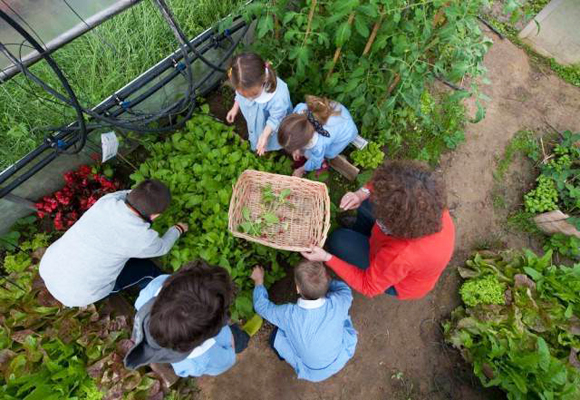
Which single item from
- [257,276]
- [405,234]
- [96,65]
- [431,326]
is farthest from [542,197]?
[96,65]

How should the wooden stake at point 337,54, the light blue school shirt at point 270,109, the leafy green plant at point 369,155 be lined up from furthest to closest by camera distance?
the leafy green plant at point 369,155 → the light blue school shirt at point 270,109 → the wooden stake at point 337,54

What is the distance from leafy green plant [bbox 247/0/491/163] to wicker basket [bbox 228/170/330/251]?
89 cm

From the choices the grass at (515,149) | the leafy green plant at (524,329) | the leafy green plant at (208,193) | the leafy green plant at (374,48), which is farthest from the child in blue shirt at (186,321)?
the grass at (515,149)

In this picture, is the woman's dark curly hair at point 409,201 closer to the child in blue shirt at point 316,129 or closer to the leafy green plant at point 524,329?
the child in blue shirt at point 316,129

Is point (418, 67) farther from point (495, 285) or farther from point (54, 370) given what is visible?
point (54, 370)

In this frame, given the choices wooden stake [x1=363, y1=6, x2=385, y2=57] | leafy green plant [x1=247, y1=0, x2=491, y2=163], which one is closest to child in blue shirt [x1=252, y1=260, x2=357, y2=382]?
leafy green plant [x1=247, y1=0, x2=491, y2=163]

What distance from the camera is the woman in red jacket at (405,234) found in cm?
193

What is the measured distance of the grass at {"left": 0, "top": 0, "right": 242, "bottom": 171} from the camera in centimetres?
296

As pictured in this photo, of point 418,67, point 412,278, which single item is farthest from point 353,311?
point 418,67

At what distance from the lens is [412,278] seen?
230 centimetres

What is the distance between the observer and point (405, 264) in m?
2.11

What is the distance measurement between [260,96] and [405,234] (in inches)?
61.0

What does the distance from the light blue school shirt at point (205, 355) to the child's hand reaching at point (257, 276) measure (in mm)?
492

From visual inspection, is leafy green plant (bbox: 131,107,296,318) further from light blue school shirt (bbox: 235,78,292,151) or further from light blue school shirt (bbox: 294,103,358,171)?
light blue school shirt (bbox: 294,103,358,171)
